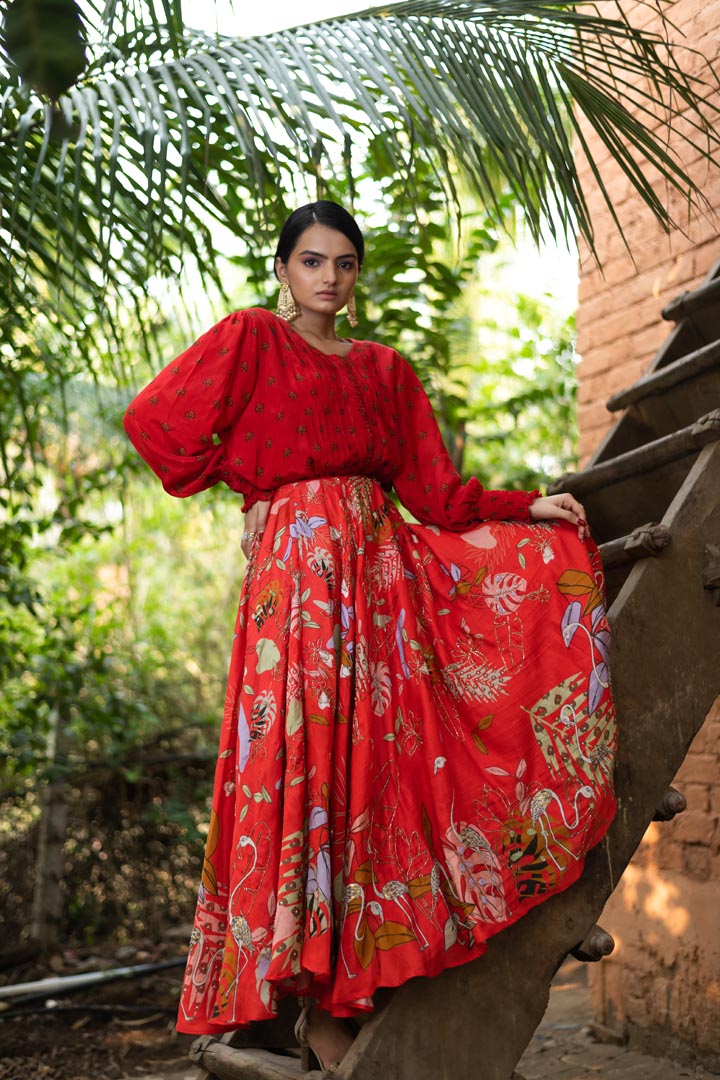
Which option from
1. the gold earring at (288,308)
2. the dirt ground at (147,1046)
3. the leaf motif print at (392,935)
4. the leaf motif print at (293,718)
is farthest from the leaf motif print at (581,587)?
the dirt ground at (147,1046)

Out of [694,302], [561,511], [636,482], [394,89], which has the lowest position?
[561,511]

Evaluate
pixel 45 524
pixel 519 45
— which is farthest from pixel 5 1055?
pixel 519 45

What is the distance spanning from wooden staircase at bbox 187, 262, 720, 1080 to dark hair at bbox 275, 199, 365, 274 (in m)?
0.78

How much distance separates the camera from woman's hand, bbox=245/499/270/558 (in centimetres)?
209

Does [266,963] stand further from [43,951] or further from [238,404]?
[43,951]

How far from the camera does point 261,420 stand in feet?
6.81

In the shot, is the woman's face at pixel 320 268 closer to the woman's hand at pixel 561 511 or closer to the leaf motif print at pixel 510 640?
the woman's hand at pixel 561 511

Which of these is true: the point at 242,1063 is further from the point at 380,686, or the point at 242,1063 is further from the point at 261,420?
the point at 261,420

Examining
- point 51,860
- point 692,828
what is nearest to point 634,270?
point 692,828

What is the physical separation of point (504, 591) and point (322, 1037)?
0.88m

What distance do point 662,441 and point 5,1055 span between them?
9.73ft

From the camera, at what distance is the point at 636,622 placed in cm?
196

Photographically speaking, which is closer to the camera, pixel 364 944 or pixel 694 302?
pixel 364 944

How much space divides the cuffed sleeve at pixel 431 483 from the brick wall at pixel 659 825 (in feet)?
3.05
